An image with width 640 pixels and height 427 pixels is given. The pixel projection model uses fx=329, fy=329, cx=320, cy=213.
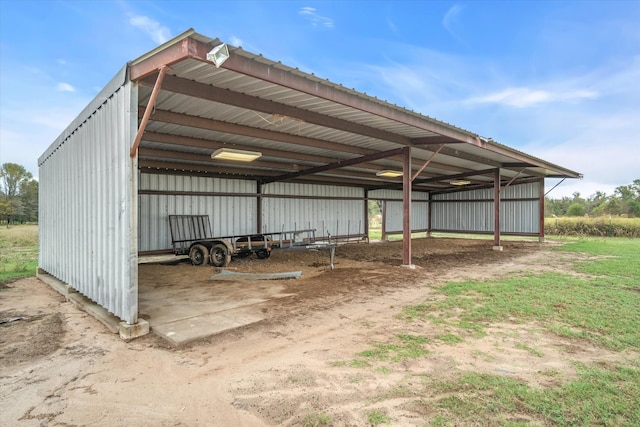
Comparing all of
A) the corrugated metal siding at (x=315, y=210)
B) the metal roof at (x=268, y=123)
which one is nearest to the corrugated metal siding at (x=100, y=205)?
the metal roof at (x=268, y=123)

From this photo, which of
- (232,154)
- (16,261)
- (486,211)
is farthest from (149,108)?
(486,211)

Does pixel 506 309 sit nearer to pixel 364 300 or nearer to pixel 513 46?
pixel 364 300

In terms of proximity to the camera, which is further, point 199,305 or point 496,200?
point 496,200

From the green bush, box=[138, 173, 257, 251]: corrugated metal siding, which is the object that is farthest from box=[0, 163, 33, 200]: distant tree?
the green bush

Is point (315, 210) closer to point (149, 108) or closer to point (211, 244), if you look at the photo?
point (211, 244)

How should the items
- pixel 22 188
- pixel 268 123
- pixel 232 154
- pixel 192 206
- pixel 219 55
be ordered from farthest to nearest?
pixel 22 188, pixel 192 206, pixel 232 154, pixel 268 123, pixel 219 55

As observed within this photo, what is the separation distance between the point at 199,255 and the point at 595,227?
25441mm

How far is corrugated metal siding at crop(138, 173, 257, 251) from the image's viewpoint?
1084cm

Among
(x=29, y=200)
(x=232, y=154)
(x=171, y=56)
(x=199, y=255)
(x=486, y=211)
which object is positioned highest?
(x=171, y=56)

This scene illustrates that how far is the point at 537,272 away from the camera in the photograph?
28.7 ft

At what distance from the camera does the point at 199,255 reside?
1033 centimetres

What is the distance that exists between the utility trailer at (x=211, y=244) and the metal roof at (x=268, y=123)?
73.1 inches

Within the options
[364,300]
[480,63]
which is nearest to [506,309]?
[364,300]

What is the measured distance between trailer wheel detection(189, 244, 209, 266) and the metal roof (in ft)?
9.00
